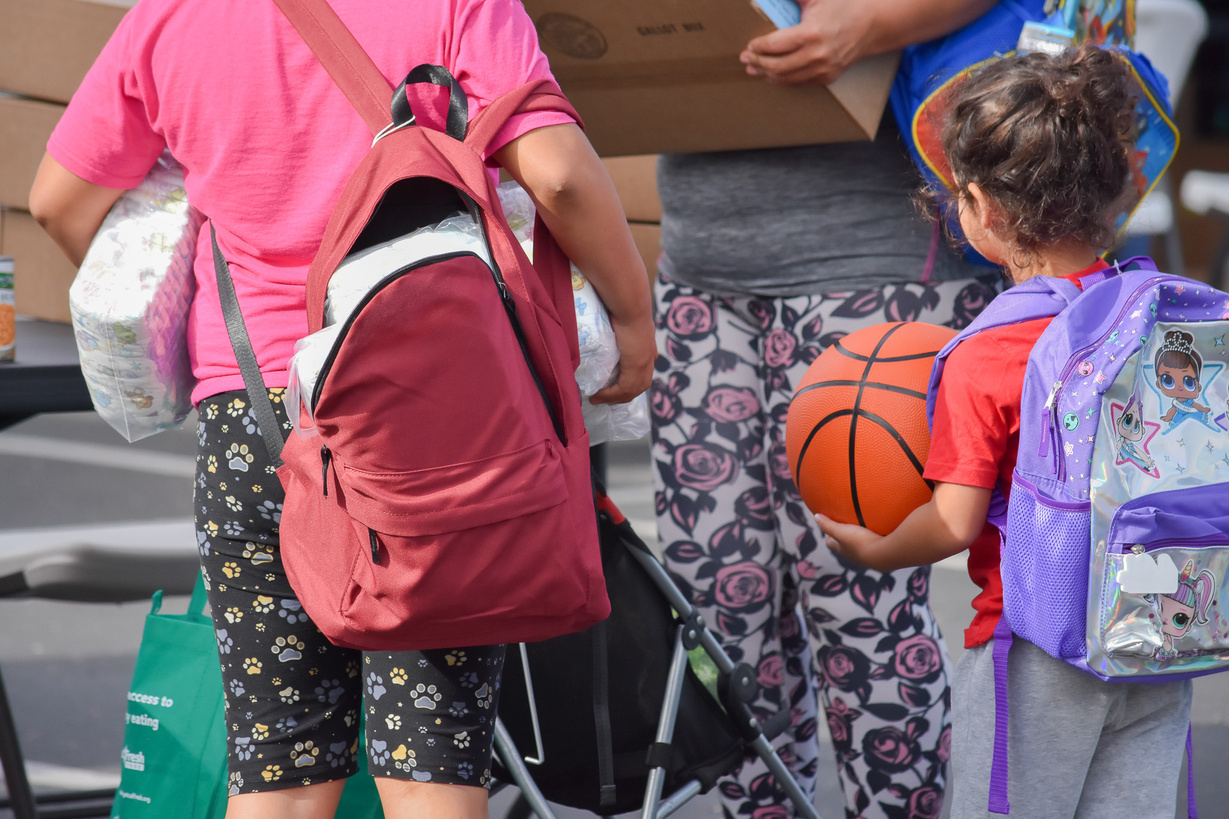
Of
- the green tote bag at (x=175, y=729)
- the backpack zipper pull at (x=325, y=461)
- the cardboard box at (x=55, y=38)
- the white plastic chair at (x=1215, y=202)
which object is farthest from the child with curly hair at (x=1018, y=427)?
the white plastic chair at (x=1215, y=202)

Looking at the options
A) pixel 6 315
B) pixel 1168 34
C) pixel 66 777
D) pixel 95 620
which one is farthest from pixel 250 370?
pixel 1168 34

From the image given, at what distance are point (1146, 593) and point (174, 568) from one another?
7.65 ft

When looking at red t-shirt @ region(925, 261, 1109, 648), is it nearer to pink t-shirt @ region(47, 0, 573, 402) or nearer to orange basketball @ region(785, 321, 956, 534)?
orange basketball @ region(785, 321, 956, 534)

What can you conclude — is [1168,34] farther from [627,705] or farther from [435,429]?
[435,429]

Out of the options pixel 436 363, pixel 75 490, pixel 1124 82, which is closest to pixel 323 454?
pixel 436 363

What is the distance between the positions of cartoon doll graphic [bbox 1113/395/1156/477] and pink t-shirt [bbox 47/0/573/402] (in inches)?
33.4

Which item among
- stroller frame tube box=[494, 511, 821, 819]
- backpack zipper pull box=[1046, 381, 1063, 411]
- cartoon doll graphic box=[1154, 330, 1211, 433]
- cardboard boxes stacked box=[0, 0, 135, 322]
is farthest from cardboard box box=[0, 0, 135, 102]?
cartoon doll graphic box=[1154, 330, 1211, 433]

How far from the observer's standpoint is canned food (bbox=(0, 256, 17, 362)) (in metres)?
2.26

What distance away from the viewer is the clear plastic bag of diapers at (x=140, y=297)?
6.05 ft

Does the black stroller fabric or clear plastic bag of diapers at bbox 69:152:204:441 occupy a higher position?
clear plastic bag of diapers at bbox 69:152:204:441

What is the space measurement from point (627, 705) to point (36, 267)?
5.42 feet

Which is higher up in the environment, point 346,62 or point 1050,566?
point 346,62

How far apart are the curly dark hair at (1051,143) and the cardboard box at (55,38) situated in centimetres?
175

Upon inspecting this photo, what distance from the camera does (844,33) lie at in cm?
213
